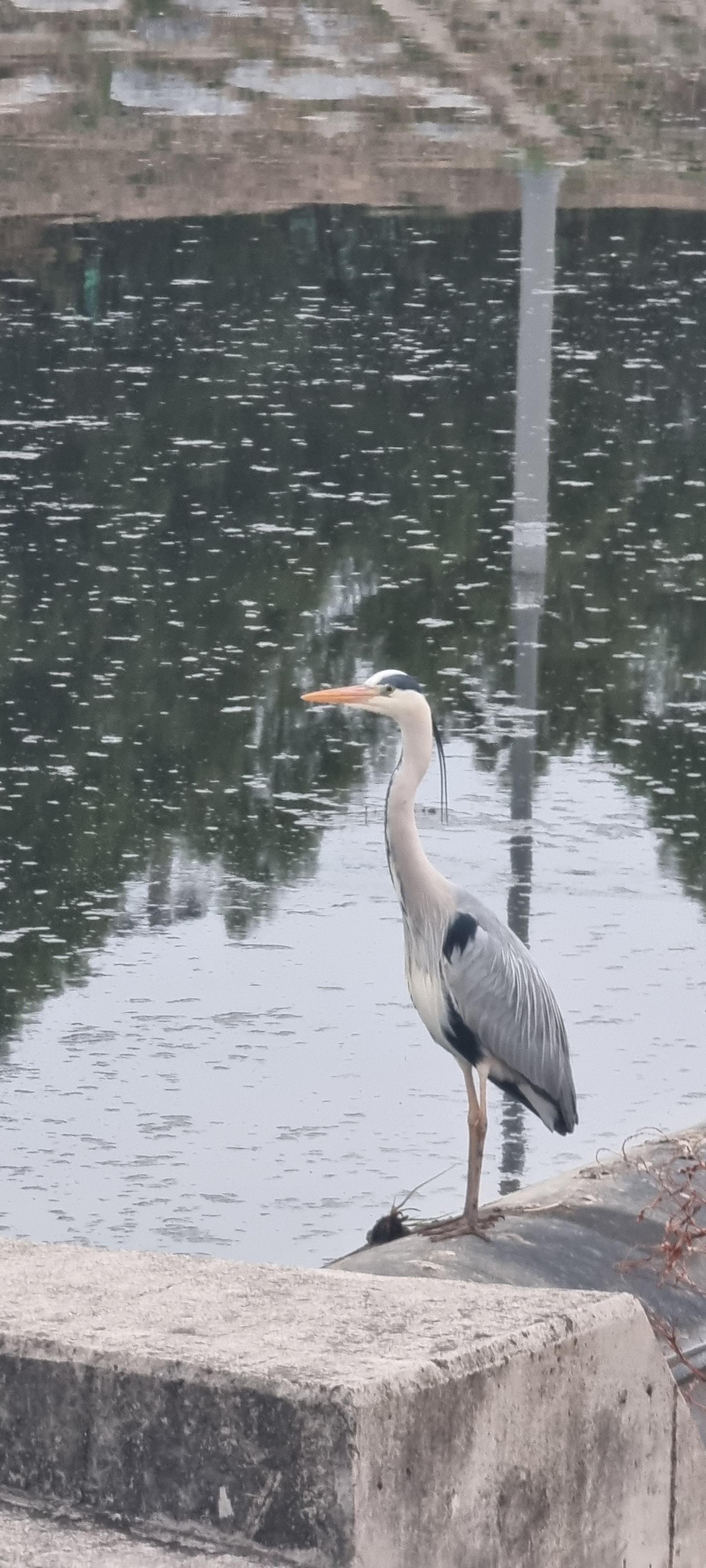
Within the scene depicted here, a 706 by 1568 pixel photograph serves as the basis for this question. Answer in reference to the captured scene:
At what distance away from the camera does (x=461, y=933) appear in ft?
19.4

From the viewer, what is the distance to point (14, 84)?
2812cm

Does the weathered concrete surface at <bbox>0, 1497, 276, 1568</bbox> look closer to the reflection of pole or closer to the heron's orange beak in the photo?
the heron's orange beak

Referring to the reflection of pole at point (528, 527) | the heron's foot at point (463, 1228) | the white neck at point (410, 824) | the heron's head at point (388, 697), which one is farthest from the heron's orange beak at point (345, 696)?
the reflection of pole at point (528, 527)

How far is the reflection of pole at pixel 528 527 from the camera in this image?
346 inches

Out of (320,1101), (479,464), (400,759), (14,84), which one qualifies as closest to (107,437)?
(479,464)

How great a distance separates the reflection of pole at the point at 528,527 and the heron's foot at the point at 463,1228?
3.49 ft

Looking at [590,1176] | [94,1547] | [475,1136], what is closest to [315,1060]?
[590,1176]

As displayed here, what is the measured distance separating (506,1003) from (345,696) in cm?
76

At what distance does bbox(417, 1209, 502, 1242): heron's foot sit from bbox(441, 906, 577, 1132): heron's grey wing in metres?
0.35

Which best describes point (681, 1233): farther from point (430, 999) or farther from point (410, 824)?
point (410, 824)

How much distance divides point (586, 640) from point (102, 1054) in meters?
4.69

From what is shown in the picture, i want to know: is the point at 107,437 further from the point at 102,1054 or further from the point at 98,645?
the point at 102,1054

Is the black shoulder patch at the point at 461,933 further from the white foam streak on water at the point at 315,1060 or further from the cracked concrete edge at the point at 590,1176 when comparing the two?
the white foam streak on water at the point at 315,1060

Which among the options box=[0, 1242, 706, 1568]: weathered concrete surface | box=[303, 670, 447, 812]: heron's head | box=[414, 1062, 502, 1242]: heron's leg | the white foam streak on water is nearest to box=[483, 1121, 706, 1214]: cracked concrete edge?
box=[414, 1062, 502, 1242]: heron's leg
